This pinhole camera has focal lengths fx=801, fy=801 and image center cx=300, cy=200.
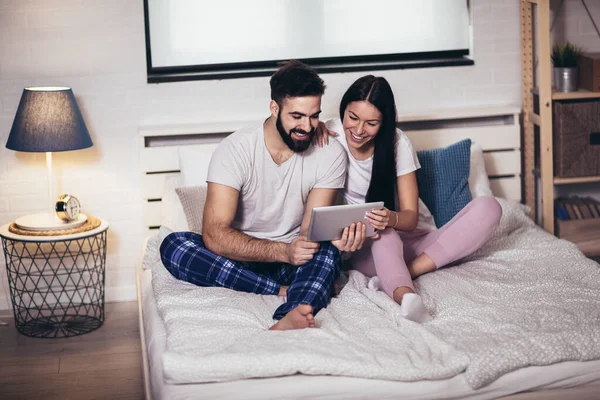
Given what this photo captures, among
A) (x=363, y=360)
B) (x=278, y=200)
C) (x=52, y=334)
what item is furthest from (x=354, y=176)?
(x=52, y=334)

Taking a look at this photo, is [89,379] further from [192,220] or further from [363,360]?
[363,360]

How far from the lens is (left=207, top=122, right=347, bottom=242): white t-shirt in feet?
8.41

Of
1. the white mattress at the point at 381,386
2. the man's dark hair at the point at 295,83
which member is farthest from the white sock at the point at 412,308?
the man's dark hair at the point at 295,83

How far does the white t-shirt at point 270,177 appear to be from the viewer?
2.56 meters

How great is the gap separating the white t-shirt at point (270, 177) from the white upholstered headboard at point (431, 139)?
2.63 ft

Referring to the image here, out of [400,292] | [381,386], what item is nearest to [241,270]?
[400,292]

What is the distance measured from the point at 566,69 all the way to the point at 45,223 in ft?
7.25

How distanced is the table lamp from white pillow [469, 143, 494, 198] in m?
1.58

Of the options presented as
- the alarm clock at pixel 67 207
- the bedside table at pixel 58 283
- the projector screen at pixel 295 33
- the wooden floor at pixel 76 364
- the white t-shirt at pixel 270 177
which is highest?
the projector screen at pixel 295 33

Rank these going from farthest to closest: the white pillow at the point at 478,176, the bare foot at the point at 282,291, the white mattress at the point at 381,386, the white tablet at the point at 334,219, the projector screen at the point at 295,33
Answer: the projector screen at the point at 295,33 → the white pillow at the point at 478,176 → the bare foot at the point at 282,291 → the white tablet at the point at 334,219 → the white mattress at the point at 381,386

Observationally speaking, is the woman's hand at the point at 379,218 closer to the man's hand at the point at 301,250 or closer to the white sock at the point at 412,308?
the man's hand at the point at 301,250

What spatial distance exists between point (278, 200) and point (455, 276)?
2.08 ft

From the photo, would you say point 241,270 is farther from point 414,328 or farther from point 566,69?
point 566,69

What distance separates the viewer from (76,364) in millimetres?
2881
